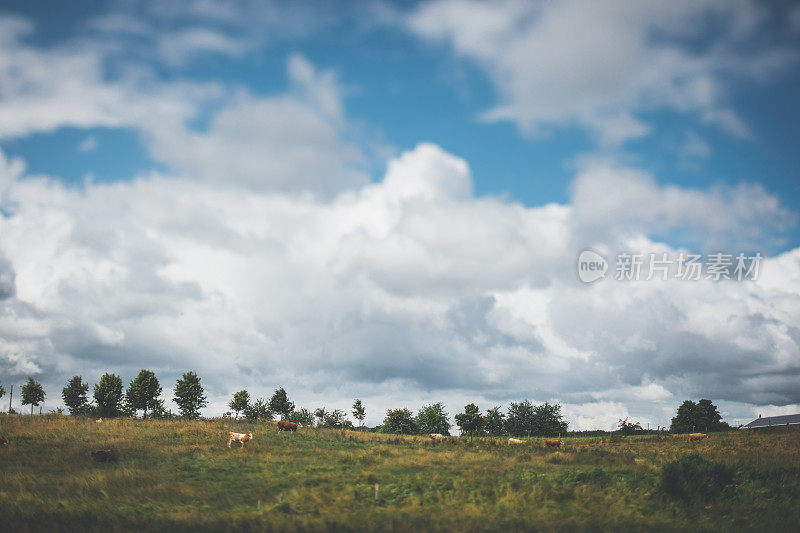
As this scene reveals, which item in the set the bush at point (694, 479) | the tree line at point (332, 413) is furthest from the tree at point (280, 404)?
the bush at point (694, 479)

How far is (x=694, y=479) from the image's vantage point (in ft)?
79.8

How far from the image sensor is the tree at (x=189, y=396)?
86812 mm

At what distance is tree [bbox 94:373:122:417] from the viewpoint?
8156 centimetres

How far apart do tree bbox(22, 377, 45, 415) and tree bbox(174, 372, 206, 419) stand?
34.8m

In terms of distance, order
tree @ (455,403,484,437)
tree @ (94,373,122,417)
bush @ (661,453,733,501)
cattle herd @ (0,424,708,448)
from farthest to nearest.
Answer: tree @ (455,403,484,437) < tree @ (94,373,122,417) < cattle herd @ (0,424,708,448) < bush @ (661,453,733,501)

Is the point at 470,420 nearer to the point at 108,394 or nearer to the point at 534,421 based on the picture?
the point at 534,421

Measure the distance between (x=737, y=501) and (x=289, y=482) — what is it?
23006mm

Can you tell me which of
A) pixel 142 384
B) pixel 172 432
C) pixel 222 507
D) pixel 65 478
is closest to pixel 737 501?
pixel 222 507

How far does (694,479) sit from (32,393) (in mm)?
118023

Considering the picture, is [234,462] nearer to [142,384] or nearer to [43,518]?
[43,518]

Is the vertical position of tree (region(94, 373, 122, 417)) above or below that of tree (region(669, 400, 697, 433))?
above

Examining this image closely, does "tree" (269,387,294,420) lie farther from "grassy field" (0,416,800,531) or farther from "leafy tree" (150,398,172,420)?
"grassy field" (0,416,800,531)

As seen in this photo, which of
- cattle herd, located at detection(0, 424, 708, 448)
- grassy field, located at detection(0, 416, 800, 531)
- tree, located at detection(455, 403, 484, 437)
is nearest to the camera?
grassy field, located at detection(0, 416, 800, 531)

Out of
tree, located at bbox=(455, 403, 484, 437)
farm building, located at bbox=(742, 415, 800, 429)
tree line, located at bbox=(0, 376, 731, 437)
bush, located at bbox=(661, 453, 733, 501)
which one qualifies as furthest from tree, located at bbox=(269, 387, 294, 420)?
farm building, located at bbox=(742, 415, 800, 429)
